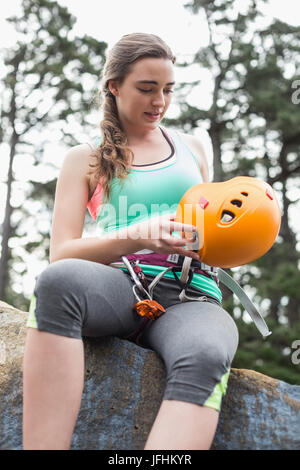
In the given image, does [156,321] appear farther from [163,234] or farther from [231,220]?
[231,220]

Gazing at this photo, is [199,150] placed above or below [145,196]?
above

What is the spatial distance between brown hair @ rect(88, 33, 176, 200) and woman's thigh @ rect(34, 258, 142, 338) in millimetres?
510

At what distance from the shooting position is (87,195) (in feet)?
7.47

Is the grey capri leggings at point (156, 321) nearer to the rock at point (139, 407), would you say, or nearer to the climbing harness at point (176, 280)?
the climbing harness at point (176, 280)

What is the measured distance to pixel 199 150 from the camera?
2594mm

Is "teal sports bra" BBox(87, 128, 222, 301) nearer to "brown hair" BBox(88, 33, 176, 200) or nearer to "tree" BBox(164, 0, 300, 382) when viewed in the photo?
"brown hair" BBox(88, 33, 176, 200)

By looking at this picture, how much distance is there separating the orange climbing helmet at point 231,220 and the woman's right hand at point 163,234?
2.6 inches

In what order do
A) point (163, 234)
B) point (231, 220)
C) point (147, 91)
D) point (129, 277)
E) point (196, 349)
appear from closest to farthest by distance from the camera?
point (196, 349), point (163, 234), point (231, 220), point (129, 277), point (147, 91)

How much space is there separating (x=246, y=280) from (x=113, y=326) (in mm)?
9893

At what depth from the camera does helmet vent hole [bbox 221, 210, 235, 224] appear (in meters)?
1.89

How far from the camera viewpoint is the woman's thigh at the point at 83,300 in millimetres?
1698

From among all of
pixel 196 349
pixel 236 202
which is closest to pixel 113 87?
pixel 236 202

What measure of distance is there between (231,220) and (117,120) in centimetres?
95

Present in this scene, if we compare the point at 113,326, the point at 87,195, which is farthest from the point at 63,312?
the point at 87,195
